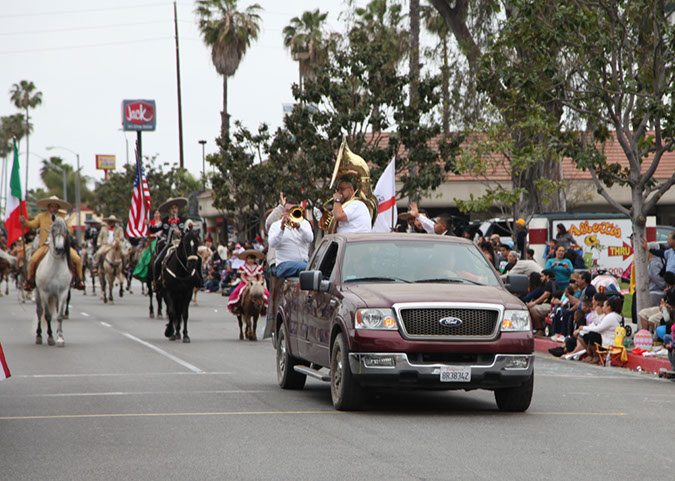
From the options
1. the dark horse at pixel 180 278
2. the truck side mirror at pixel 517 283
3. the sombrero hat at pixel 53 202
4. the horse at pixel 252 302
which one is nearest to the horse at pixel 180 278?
the dark horse at pixel 180 278

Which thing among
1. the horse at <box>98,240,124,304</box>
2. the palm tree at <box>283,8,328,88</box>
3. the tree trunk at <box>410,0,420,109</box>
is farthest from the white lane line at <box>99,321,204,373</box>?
the palm tree at <box>283,8,328,88</box>

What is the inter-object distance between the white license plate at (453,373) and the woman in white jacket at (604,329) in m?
7.25

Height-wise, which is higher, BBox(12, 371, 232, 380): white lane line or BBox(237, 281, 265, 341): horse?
BBox(237, 281, 265, 341): horse

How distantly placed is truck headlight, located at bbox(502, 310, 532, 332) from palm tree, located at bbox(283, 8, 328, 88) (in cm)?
4940

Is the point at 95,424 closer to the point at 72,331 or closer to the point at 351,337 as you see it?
the point at 351,337

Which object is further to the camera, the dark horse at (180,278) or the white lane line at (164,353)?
the dark horse at (180,278)

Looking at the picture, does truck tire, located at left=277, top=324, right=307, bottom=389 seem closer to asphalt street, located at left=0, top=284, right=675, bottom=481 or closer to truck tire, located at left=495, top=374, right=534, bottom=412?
asphalt street, located at left=0, top=284, right=675, bottom=481

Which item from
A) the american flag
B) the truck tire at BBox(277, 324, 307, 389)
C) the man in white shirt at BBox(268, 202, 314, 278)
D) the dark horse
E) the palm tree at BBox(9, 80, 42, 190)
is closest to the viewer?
the truck tire at BBox(277, 324, 307, 389)

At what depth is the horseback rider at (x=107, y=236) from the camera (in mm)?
36125

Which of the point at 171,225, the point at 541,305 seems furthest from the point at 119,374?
the point at 541,305

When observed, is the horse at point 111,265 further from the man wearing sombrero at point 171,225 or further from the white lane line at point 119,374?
the white lane line at point 119,374

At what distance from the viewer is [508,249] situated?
23203mm

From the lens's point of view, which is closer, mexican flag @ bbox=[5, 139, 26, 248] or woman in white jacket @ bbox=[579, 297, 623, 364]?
woman in white jacket @ bbox=[579, 297, 623, 364]

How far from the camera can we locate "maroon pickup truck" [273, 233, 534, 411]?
33.2 ft
